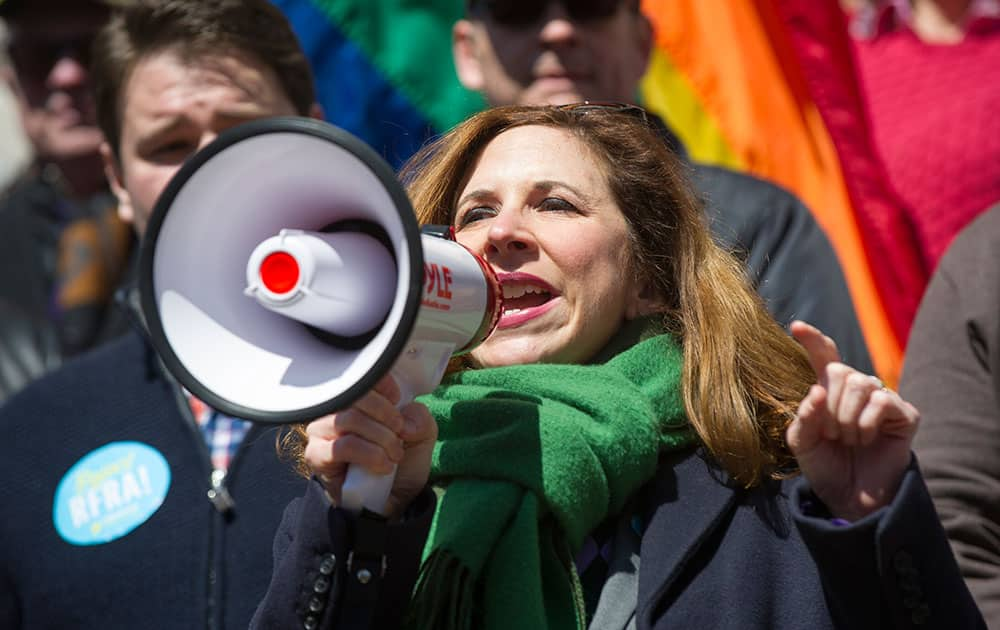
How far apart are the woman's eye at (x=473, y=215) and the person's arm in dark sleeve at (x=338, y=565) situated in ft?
2.29

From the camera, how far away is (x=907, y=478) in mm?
2191

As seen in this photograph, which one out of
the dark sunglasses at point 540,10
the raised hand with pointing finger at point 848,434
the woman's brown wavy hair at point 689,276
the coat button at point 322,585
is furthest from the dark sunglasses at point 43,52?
the raised hand with pointing finger at point 848,434

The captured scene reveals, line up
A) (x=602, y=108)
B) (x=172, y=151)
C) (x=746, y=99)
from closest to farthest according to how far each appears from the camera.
→ (x=602, y=108) < (x=172, y=151) < (x=746, y=99)

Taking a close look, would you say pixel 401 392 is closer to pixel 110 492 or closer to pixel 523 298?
pixel 523 298

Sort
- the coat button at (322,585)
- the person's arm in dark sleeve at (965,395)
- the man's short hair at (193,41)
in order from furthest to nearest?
the man's short hair at (193,41), the person's arm in dark sleeve at (965,395), the coat button at (322,585)

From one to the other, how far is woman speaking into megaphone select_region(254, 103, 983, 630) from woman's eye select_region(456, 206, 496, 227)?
1cm

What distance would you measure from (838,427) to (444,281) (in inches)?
25.7

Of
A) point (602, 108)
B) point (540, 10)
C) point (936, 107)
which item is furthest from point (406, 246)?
point (936, 107)

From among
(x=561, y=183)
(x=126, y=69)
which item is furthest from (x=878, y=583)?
(x=126, y=69)

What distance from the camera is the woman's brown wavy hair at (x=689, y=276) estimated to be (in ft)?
8.37

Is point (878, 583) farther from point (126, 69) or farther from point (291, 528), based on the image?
point (126, 69)

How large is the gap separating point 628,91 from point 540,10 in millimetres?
342

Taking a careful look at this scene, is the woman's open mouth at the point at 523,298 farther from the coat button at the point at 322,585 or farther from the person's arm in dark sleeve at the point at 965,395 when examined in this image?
the person's arm in dark sleeve at the point at 965,395

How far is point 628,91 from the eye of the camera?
4047mm
